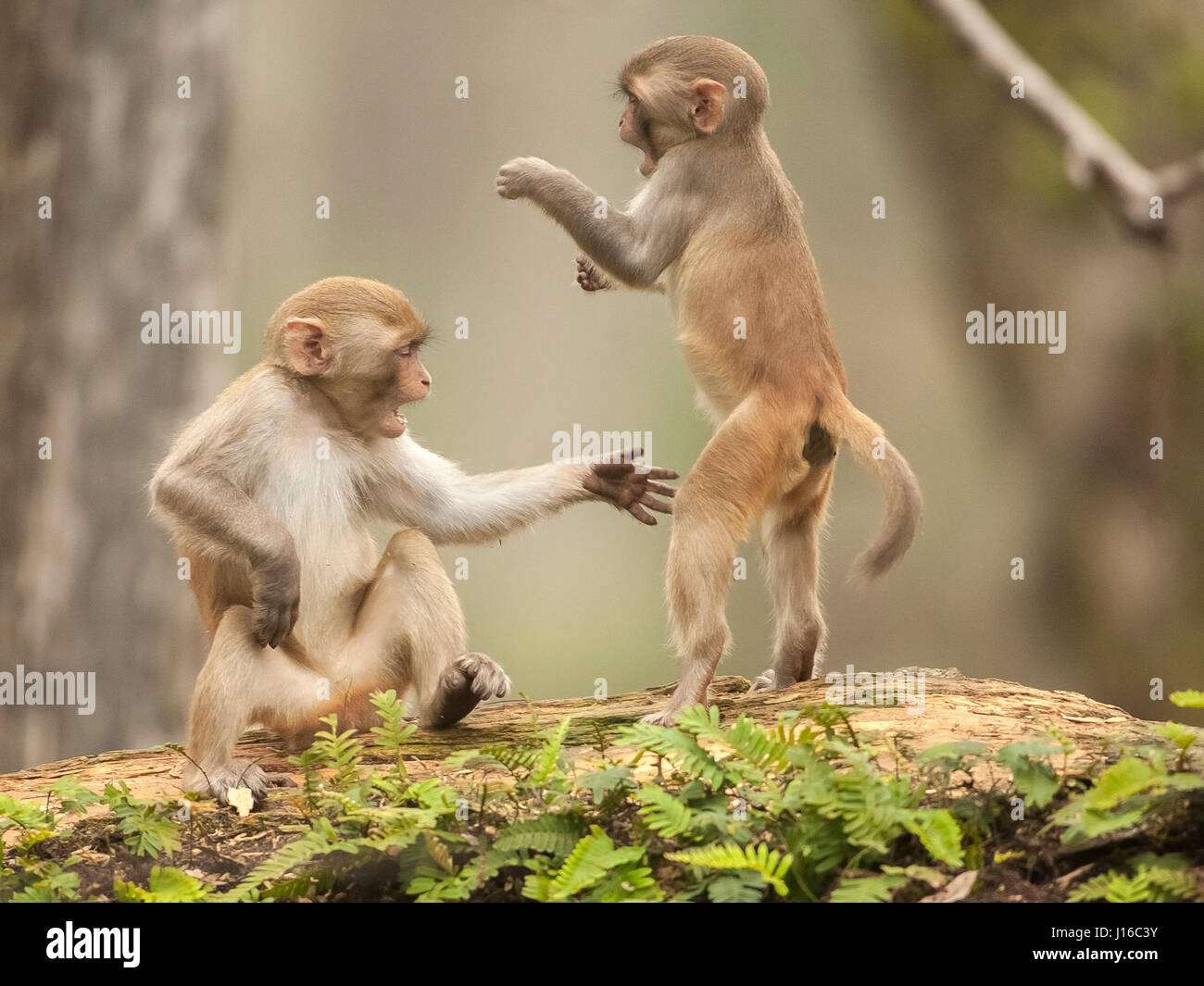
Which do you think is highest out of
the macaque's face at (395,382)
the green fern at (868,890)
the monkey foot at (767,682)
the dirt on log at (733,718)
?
the macaque's face at (395,382)

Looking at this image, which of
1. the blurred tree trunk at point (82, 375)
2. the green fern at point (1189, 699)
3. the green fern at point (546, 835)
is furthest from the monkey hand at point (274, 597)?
the green fern at point (1189, 699)

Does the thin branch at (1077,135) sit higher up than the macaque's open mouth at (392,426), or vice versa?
the thin branch at (1077,135)

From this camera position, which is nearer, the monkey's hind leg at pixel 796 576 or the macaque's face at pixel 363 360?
the macaque's face at pixel 363 360

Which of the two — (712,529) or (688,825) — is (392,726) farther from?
(712,529)

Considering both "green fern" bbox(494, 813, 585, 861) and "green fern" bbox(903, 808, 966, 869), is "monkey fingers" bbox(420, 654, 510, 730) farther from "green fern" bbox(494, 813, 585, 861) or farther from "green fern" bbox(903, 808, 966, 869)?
"green fern" bbox(903, 808, 966, 869)

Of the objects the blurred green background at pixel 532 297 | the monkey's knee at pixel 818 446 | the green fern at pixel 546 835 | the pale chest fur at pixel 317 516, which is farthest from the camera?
the blurred green background at pixel 532 297

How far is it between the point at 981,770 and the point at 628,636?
422 cm

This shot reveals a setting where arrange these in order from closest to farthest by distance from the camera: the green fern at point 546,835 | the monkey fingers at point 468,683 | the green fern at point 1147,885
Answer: the green fern at point 1147,885 < the green fern at point 546,835 < the monkey fingers at point 468,683

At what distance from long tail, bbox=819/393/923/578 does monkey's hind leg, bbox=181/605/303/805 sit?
2.97 metres

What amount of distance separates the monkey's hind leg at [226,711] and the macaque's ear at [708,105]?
11.6 feet

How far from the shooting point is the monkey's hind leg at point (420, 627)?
6031 millimetres

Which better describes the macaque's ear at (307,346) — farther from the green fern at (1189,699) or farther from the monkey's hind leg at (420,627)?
the green fern at (1189,699)

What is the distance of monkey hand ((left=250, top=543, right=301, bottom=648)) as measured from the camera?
18.5 ft

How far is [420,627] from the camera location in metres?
6.03
